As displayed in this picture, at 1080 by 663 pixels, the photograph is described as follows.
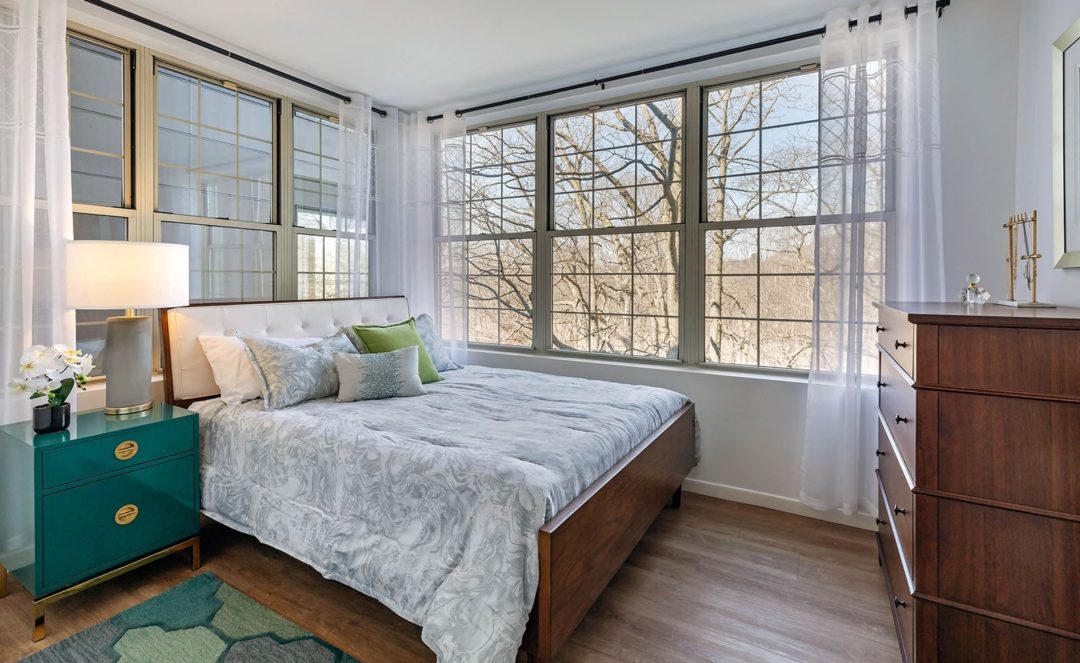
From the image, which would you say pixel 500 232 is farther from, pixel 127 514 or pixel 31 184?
pixel 127 514

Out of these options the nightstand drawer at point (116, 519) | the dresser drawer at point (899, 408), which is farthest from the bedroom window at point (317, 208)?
the dresser drawer at point (899, 408)

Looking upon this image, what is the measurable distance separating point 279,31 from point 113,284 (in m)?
1.68

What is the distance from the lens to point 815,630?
1.92 m

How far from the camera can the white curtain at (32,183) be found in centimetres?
212

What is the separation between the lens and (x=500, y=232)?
3979 millimetres

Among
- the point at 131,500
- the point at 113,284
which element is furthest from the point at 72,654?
the point at 113,284

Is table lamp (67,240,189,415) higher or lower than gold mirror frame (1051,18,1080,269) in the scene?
lower

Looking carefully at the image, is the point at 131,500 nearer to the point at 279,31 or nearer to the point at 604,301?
the point at 279,31

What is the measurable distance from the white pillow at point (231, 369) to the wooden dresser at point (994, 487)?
265 centimetres

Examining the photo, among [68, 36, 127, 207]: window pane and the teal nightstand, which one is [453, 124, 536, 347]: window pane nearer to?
[68, 36, 127, 207]: window pane

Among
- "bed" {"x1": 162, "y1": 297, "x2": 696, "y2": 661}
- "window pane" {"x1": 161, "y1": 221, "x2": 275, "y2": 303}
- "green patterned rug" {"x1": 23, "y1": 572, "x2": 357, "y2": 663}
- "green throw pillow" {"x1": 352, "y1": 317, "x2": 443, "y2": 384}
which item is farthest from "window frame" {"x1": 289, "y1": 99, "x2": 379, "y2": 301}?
"green patterned rug" {"x1": 23, "y1": 572, "x2": 357, "y2": 663}

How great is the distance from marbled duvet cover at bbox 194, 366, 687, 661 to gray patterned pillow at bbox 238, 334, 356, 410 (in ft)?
0.24

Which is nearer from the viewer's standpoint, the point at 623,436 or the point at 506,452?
the point at 506,452

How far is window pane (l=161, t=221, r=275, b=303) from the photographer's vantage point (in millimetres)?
3014
